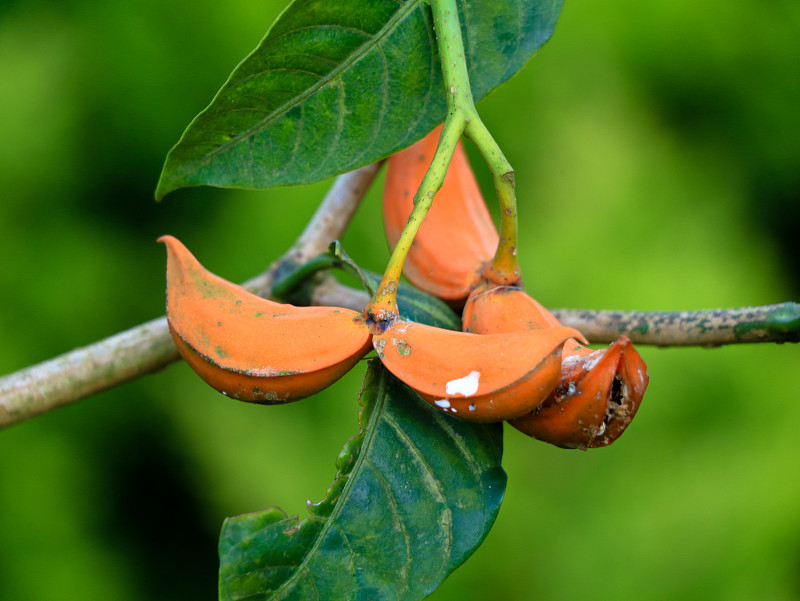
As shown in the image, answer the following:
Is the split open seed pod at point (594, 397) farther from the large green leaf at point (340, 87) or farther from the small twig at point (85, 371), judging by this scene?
the small twig at point (85, 371)

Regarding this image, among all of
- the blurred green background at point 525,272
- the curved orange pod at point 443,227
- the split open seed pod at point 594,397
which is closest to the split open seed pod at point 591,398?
the split open seed pod at point 594,397

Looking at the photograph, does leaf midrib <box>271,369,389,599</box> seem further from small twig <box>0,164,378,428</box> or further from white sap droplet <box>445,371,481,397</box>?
small twig <box>0,164,378,428</box>

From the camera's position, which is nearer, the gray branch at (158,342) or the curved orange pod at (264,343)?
the curved orange pod at (264,343)

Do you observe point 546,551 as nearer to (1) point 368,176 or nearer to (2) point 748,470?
(2) point 748,470

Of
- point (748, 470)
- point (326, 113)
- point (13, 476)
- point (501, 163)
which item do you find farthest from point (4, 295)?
point (748, 470)

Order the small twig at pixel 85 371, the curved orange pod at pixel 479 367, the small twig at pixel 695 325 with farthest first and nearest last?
the small twig at pixel 85 371 < the small twig at pixel 695 325 < the curved orange pod at pixel 479 367
